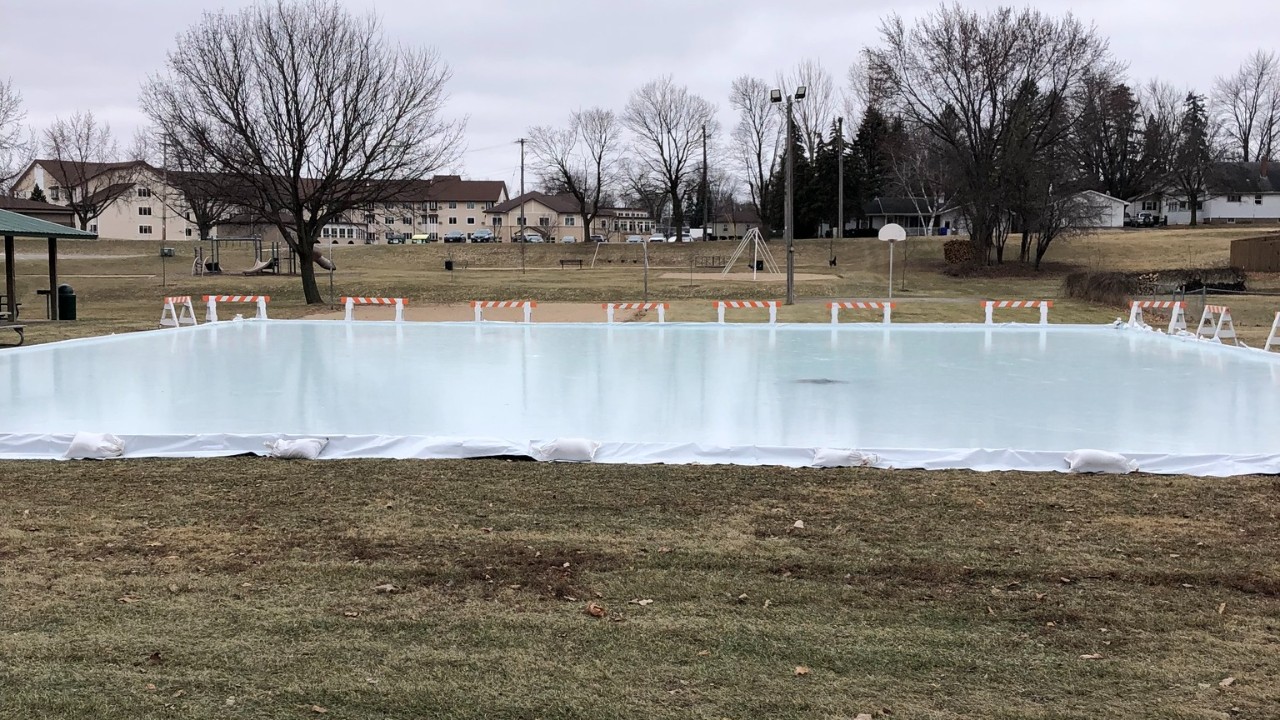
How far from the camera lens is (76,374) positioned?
12.9 meters

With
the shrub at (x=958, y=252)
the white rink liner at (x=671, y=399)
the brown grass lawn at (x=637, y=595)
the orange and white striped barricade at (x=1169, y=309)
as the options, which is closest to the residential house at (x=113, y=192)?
the shrub at (x=958, y=252)

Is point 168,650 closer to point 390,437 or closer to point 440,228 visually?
point 390,437

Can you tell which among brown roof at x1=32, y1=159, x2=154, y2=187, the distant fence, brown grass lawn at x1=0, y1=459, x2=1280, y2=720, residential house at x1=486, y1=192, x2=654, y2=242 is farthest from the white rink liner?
residential house at x1=486, y1=192, x2=654, y2=242

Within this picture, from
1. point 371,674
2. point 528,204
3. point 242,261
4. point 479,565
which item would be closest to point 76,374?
point 479,565

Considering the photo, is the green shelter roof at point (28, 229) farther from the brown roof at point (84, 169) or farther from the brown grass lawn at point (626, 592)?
the brown roof at point (84, 169)

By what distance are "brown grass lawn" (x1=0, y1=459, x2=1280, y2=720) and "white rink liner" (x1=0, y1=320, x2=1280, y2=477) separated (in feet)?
2.77

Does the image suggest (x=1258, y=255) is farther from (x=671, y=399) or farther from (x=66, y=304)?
(x=66, y=304)

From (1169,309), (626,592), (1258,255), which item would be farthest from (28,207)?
(1258,255)

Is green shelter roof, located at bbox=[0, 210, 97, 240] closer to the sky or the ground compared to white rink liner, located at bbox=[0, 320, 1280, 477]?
closer to the sky

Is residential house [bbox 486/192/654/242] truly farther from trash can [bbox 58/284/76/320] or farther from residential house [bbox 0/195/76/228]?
trash can [bbox 58/284/76/320]

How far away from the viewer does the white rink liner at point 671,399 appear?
26.6ft

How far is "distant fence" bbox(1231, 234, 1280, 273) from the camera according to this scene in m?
37.8

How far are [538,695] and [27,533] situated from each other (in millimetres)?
3931

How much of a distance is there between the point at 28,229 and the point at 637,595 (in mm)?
21737
